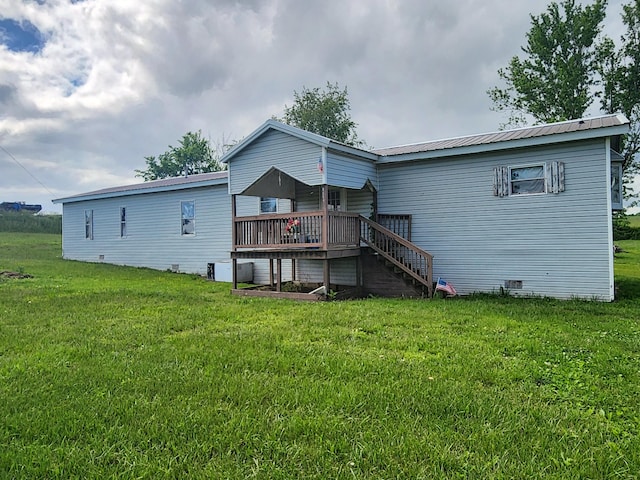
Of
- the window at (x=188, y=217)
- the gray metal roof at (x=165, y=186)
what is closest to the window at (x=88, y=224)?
the gray metal roof at (x=165, y=186)

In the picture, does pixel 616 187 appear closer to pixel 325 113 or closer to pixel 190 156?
pixel 325 113

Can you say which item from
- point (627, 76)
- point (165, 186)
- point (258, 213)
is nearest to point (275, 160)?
point (258, 213)

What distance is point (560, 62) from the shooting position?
78.9 ft

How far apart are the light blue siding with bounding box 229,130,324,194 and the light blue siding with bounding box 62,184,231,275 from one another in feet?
10.9

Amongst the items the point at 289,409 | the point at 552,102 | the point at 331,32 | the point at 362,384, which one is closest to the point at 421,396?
the point at 362,384

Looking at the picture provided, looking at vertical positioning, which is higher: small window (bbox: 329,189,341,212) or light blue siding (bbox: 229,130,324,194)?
light blue siding (bbox: 229,130,324,194)

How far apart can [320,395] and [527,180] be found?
7636 millimetres

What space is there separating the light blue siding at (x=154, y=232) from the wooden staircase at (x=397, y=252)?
5263 mm

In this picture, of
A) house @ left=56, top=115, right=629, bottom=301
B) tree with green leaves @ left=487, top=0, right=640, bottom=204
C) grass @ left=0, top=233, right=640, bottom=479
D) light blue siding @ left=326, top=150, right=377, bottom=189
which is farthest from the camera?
tree with green leaves @ left=487, top=0, right=640, bottom=204

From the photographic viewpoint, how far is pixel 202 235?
14438mm

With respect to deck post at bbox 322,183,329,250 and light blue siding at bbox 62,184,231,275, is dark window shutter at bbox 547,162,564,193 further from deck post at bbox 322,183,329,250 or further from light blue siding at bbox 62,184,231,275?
light blue siding at bbox 62,184,231,275

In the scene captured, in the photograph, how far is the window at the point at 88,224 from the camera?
1859cm

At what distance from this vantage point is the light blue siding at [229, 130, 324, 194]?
9312mm

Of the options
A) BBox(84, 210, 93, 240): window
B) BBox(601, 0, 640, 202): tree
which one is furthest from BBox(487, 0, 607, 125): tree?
BBox(84, 210, 93, 240): window
